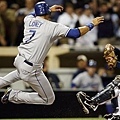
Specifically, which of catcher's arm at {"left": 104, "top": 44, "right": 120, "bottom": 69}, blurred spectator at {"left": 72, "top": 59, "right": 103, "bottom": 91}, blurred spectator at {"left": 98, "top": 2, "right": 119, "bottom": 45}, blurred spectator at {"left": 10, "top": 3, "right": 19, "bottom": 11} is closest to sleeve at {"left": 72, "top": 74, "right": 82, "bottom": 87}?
blurred spectator at {"left": 72, "top": 59, "right": 103, "bottom": 91}

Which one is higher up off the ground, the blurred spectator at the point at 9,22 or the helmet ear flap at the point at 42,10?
the helmet ear flap at the point at 42,10

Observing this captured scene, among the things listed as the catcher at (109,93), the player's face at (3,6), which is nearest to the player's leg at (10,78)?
the catcher at (109,93)

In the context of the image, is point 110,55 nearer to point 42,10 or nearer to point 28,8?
point 42,10

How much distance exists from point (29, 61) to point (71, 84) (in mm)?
5017

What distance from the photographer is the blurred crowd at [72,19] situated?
16.0 m

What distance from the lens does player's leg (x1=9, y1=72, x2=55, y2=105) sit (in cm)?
955

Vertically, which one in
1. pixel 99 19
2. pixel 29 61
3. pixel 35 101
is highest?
pixel 99 19

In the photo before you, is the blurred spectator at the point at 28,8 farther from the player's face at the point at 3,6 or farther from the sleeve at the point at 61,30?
the sleeve at the point at 61,30

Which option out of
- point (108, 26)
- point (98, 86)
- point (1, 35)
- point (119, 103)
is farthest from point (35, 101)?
point (108, 26)

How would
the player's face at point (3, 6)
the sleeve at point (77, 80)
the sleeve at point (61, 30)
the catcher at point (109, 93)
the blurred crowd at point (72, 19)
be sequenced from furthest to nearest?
the blurred crowd at point (72, 19) < the player's face at point (3, 6) < the sleeve at point (77, 80) < the sleeve at point (61, 30) < the catcher at point (109, 93)

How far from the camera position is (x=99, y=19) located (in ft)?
30.7

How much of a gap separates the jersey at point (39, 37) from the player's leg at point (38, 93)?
282mm

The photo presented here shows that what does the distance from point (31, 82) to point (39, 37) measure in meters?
0.77

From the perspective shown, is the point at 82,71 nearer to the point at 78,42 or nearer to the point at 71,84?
the point at 71,84
